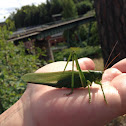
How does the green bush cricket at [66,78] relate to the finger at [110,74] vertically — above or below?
above

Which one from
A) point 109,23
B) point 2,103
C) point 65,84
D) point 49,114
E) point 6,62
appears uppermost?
point 109,23

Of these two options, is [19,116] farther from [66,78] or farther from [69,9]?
[69,9]

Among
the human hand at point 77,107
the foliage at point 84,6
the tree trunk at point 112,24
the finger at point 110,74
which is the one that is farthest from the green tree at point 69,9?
the human hand at point 77,107

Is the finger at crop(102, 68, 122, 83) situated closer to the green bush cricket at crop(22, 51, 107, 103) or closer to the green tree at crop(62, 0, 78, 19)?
the green bush cricket at crop(22, 51, 107, 103)

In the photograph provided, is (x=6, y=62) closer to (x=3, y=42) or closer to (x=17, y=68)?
(x=17, y=68)

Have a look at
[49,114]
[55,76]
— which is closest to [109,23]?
[55,76]

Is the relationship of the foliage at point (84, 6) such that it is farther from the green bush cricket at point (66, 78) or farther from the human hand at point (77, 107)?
the human hand at point (77, 107)
